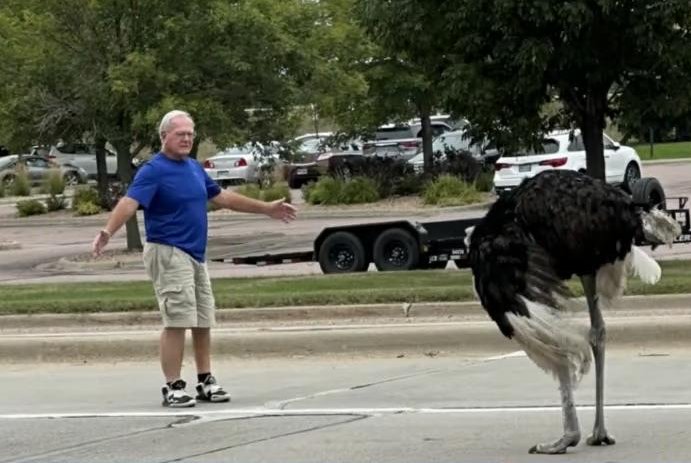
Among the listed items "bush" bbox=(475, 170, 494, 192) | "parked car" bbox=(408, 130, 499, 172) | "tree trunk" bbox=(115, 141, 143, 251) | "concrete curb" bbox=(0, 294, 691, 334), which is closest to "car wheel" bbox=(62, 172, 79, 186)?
"parked car" bbox=(408, 130, 499, 172)

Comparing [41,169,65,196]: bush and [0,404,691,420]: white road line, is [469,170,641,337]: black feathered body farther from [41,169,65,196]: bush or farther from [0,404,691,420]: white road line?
[41,169,65,196]: bush

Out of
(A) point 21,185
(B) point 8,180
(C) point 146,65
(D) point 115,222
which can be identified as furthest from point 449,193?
(D) point 115,222

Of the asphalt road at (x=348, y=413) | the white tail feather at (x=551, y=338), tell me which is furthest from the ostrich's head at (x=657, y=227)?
the asphalt road at (x=348, y=413)

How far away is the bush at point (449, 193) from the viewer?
29.3m

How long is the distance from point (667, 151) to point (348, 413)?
41340 millimetres

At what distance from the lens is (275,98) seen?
22562mm

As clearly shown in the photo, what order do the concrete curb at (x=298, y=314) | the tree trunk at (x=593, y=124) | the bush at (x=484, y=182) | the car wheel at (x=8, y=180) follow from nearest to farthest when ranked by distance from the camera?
the concrete curb at (x=298, y=314), the tree trunk at (x=593, y=124), the bush at (x=484, y=182), the car wheel at (x=8, y=180)

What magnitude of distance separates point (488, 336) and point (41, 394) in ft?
11.6

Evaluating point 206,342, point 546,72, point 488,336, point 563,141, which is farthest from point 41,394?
point 563,141

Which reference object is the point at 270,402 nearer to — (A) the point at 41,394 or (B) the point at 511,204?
(A) the point at 41,394

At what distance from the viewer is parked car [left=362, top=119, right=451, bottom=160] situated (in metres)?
37.6

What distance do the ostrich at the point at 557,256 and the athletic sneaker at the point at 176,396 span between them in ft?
9.90

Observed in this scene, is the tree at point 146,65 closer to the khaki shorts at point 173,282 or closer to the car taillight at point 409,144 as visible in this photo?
the khaki shorts at point 173,282

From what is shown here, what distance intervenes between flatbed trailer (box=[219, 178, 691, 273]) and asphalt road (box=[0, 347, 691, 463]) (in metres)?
6.36
